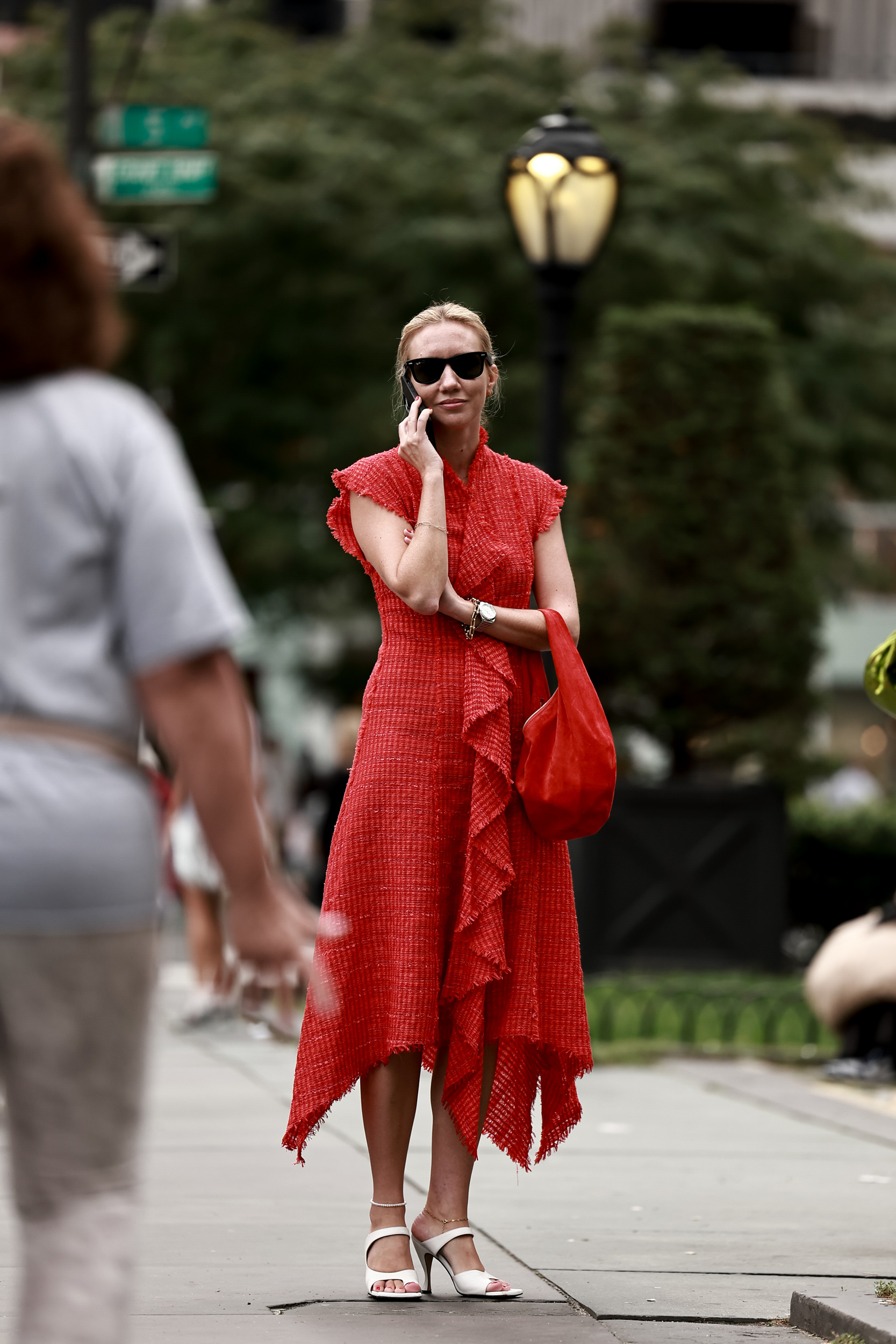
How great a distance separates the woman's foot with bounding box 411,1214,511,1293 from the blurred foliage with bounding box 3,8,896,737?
591 inches

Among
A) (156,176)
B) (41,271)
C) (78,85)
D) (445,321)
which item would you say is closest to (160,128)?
(156,176)

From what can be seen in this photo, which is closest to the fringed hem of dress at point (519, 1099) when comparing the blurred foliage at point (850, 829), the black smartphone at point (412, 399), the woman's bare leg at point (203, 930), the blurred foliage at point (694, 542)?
the black smartphone at point (412, 399)

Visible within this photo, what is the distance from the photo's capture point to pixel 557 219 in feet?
30.5

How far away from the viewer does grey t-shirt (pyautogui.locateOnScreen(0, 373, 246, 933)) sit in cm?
225

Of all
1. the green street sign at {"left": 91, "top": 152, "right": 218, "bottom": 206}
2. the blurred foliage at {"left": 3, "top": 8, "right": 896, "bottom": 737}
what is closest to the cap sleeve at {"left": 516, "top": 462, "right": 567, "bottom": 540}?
the green street sign at {"left": 91, "top": 152, "right": 218, "bottom": 206}

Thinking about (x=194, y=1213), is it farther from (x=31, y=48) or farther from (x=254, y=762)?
(x=31, y=48)

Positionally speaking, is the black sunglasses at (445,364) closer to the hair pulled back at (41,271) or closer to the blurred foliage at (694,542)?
the hair pulled back at (41,271)

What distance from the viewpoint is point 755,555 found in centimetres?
1148

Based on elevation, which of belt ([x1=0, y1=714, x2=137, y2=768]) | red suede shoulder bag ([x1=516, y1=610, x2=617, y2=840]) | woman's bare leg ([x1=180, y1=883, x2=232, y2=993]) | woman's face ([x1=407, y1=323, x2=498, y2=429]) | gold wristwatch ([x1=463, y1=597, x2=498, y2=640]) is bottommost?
woman's bare leg ([x1=180, y1=883, x2=232, y2=993])

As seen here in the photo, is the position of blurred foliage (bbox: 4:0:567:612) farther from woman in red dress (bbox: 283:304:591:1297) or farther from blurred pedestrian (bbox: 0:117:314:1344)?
blurred pedestrian (bbox: 0:117:314:1344)

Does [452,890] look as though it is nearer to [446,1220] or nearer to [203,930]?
[446,1220]

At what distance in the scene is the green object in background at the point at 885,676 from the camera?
5.17 meters

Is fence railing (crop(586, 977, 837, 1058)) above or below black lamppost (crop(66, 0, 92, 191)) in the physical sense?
below

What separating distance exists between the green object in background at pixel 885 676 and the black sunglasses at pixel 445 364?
4.59 ft
